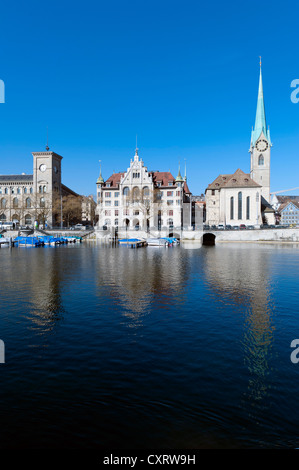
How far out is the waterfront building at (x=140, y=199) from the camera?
107m

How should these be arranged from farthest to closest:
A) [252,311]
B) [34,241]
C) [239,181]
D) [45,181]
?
[45,181] < [239,181] < [34,241] < [252,311]

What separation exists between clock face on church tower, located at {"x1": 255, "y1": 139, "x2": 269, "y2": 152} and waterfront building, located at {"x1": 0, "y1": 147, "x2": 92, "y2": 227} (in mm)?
75987

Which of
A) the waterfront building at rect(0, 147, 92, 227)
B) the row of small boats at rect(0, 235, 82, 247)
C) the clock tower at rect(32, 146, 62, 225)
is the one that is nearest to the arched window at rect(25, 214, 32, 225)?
the waterfront building at rect(0, 147, 92, 227)

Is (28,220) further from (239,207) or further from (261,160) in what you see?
(261,160)

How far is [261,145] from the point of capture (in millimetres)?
126438

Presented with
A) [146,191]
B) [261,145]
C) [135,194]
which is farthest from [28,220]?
[261,145]

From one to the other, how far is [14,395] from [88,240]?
92.0 m

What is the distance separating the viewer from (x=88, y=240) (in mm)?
100438

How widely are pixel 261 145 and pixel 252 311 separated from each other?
4774 inches

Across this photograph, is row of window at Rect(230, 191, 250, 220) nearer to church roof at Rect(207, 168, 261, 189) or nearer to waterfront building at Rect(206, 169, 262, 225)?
waterfront building at Rect(206, 169, 262, 225)
